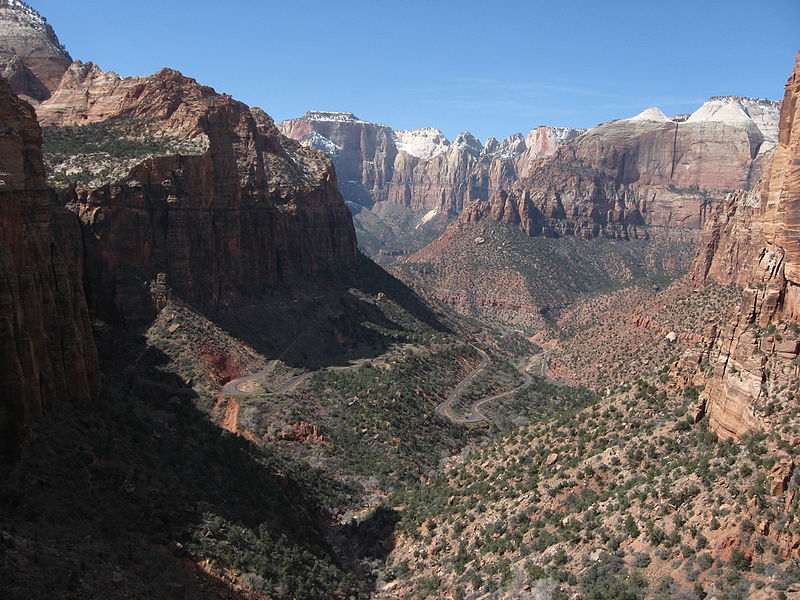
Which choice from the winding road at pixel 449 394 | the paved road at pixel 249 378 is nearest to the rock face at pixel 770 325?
the winding road at pixel 449 394

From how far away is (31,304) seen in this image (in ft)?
138

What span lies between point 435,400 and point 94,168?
4871cm

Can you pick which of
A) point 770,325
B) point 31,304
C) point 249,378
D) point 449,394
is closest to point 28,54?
point 249,378

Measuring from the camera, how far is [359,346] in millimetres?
103812

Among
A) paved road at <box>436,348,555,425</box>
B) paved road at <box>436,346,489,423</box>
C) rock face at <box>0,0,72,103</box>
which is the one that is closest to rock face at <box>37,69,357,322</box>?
rock face at <box>0,0,72,103</box>

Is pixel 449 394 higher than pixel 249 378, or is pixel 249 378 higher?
pixel 249 378

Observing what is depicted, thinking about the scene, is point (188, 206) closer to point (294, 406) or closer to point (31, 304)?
point (294, 406)

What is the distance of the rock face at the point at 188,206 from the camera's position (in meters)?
81.2

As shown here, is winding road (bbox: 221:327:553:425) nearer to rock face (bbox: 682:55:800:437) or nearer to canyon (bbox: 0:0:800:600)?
canyon (bbox: 0:0:800:600)

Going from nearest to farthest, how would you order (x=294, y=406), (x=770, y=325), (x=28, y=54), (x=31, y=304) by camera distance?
1. (x=770, y=325)
2. (x=31, y=304)
3. (x=294, y=406)
4. (x=28, y=54)

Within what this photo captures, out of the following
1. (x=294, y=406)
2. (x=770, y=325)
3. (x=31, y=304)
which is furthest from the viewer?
(x=294, y=406)

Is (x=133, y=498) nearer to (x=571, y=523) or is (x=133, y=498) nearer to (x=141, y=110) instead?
(x=571, y=523)

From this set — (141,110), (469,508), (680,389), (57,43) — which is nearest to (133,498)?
(469,508)

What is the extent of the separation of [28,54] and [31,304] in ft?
290
